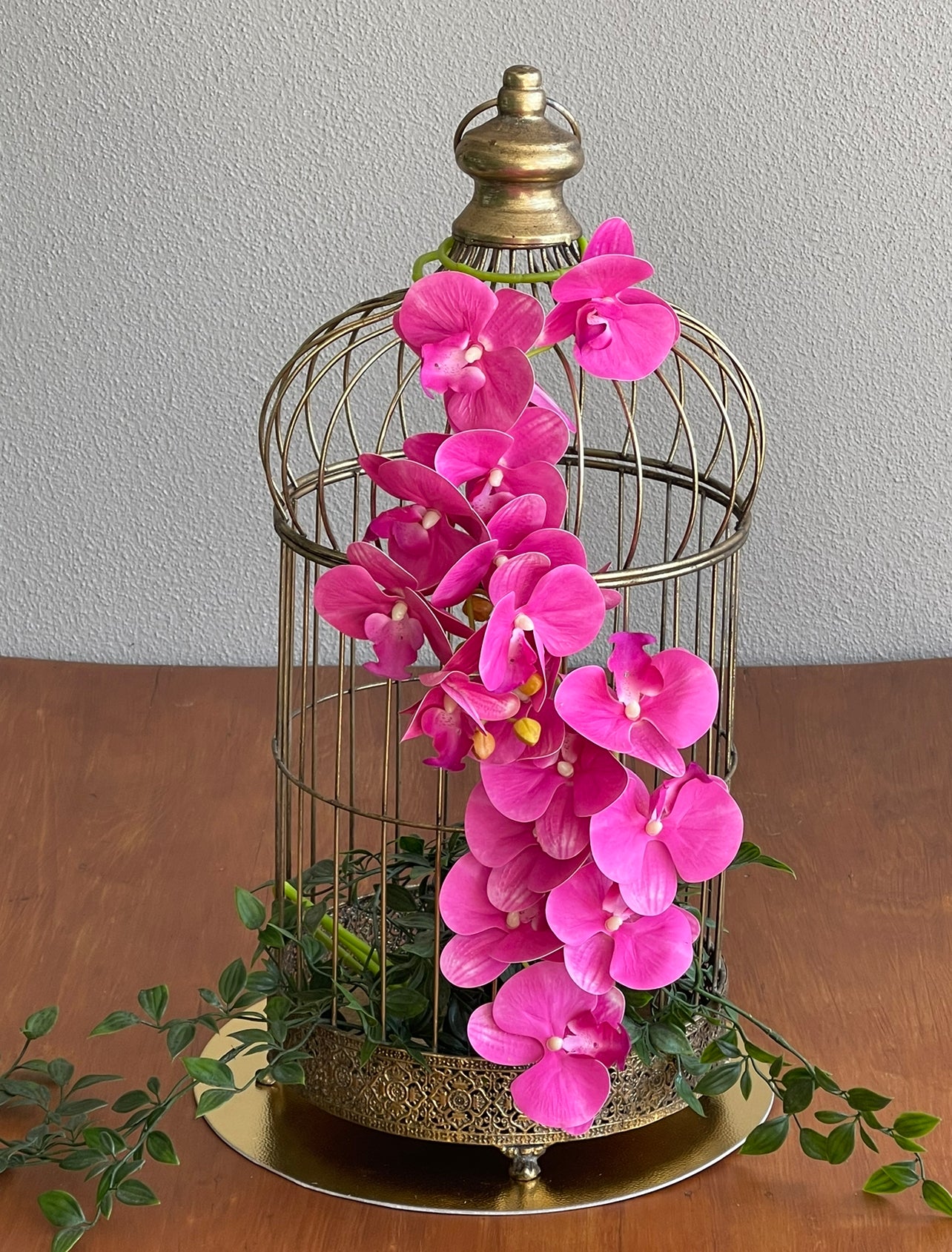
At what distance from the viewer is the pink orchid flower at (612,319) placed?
0.66 metres

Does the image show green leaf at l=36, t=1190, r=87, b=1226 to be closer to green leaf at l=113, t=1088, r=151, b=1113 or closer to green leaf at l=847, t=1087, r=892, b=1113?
green leaf at l=113, t=1088, r=151, b=1113

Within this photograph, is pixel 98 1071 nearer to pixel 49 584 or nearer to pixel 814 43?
pixel 49 584

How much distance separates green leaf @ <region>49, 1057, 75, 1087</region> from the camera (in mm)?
823

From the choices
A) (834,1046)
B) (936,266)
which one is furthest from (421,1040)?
(936,266)

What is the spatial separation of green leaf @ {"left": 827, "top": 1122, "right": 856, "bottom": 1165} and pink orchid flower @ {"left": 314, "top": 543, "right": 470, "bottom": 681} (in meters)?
0.32

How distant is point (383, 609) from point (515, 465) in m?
0.08

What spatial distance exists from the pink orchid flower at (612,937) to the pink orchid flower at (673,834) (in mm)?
18

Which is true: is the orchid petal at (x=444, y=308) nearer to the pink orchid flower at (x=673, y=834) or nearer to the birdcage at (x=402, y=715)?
the birdcage at (x=402, y=715)

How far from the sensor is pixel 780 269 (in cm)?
137

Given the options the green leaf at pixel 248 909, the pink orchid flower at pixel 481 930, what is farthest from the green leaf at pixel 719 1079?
the green leaf at pixel 248 909

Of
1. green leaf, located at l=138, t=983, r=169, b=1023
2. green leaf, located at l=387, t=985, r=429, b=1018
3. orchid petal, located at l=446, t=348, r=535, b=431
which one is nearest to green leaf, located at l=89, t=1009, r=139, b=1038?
green leaf, located at l=138, t=983, r=169, b=1023

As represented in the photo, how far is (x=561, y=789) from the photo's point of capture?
0.67 m

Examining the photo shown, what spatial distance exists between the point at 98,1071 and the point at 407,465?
0.43 metres

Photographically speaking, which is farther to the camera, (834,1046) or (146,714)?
(146,714)
